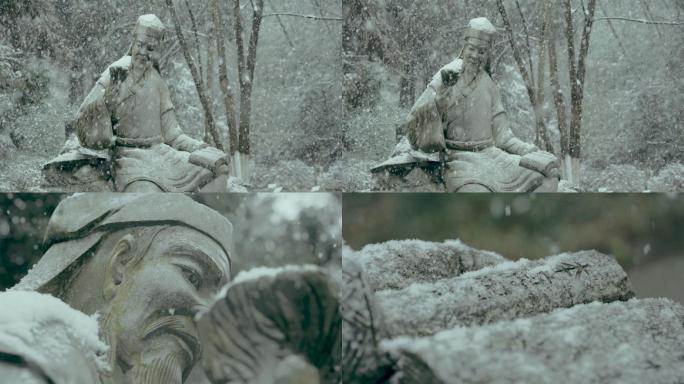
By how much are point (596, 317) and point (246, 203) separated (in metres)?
2.41

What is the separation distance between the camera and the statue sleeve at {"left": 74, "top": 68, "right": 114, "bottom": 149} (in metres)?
6.21

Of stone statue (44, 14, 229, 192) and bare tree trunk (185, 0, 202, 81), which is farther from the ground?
bare tree trunk (185, 0, 202, 81)

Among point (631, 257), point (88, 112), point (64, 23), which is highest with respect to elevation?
point (64, 23)

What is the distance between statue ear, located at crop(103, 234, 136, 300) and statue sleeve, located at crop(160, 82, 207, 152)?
76 cm

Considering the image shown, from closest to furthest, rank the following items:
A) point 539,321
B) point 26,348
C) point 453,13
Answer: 1. point 26,348
2. point 539,321
3. point 453,13

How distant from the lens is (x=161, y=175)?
6207mm

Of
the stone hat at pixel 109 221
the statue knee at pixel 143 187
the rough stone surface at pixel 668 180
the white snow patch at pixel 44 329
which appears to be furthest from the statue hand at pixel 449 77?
the white snow patch at pixel 44 329

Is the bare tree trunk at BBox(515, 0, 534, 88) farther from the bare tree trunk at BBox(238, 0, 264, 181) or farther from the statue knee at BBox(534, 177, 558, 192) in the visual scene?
the bare tree trunk at BBox(238, 0, 264, 181)

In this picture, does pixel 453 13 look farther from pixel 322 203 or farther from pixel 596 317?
pixel 596 317

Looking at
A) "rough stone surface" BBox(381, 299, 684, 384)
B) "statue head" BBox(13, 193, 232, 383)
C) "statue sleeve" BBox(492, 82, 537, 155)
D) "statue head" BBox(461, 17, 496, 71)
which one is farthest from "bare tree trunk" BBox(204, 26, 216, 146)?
"rough stone surface" BBox(381, 299, 684, 384)

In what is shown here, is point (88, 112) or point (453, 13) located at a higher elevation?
point (453, 13)

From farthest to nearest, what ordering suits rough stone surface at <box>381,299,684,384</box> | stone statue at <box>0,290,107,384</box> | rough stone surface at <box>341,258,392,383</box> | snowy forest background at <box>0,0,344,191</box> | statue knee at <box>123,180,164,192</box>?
1. snowy forest background at <box>0,0,344,191</box>
2. statue knee at <box>123,180,164,192</box>
3. rough stone surface at <box>341,258,392,383</box>
4. rough stone surface at <box>381,299,684,384</box>
5. stone statue at <box>0,290,107,384</box>

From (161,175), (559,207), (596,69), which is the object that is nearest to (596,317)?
(559,207)

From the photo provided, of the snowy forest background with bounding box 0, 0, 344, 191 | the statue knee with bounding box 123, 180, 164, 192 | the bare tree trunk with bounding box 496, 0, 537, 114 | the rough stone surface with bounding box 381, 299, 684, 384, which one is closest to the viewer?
the rough stone surface with bounding box 381, 299, 684, 384
